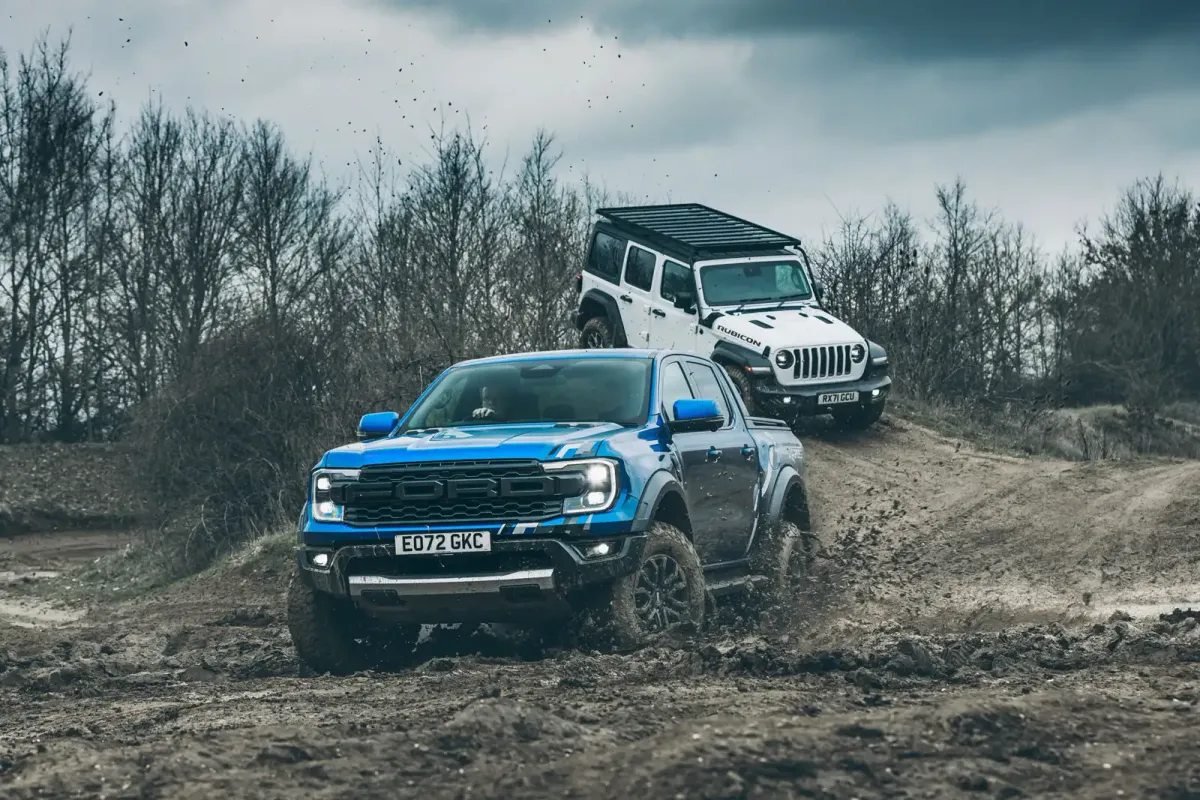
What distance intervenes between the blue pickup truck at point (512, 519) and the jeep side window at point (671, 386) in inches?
1.7

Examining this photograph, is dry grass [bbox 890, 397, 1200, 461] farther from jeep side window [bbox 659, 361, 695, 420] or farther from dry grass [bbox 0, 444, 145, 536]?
dry grass [bbox 0, 444, 145, 536]

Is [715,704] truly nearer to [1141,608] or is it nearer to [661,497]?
[661,497]

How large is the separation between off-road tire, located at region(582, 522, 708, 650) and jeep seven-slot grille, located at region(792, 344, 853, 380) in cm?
1011

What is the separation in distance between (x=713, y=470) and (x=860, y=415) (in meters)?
10.4

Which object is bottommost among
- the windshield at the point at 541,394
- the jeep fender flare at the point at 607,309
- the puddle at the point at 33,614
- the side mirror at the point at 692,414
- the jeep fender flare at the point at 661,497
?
the puddle at the point at 33,614

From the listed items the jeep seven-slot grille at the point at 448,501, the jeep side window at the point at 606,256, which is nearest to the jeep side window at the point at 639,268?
the jeep side window at the point at 606,256

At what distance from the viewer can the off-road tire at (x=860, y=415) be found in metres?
20.5

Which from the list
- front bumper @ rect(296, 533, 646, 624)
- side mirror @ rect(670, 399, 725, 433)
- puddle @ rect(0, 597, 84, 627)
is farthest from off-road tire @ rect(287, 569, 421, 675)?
puddle @ rect(0, 597, 84, 627)

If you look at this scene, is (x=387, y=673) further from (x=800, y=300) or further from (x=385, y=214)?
(x=385, y=214)

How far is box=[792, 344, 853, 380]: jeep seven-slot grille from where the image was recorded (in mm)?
19500

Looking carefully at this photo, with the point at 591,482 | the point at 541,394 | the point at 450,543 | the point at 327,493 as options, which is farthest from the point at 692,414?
the point at 327,493

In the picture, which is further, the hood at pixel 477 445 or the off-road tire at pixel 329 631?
the off-road tire at pixel 329 631

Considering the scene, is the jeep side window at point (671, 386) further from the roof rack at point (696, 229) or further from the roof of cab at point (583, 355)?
the roof rack at point (696, 229)

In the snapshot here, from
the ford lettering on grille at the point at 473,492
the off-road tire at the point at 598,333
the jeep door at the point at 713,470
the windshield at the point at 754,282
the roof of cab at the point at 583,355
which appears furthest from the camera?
the off-road tire at the point at 598,333
